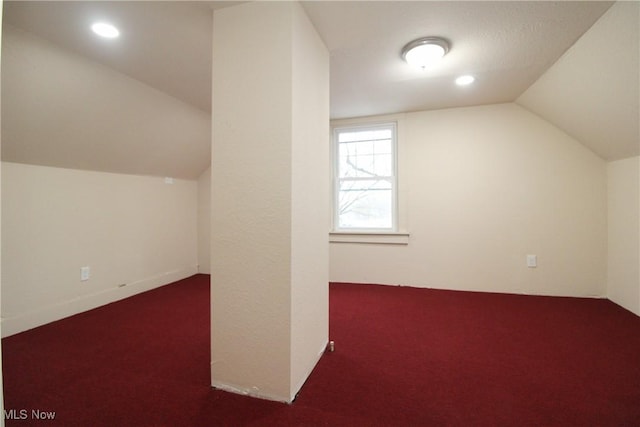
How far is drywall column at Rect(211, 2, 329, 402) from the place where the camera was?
63.9 inches

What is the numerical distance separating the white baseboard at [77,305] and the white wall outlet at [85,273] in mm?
175

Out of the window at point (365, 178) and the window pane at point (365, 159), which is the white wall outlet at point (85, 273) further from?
the window pane at point (365, 159)

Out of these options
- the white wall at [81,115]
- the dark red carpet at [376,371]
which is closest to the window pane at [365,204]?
the dark red carpet at [376,371]

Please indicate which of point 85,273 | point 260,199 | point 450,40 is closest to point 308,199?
point 260,199

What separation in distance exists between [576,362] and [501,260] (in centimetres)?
153

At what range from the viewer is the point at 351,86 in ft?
9.45

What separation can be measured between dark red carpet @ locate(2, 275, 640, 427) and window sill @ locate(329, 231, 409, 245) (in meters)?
0.94

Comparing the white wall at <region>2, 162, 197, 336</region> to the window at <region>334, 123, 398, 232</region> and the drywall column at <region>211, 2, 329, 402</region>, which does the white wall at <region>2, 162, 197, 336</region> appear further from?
the window at <region>334, 123, 398, 232</region>

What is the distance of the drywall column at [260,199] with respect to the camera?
162cm

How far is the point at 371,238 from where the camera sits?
3760 mm

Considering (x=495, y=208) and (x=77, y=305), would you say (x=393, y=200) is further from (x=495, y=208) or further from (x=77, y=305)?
(x=77, y=305)

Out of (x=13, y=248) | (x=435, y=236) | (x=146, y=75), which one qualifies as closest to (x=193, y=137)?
(x=146, y=75)

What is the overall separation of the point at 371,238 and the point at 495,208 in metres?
1.45

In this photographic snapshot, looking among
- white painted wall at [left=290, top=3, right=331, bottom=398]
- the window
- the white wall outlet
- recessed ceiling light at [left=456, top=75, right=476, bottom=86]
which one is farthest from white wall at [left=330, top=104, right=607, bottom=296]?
the white wall outlet
